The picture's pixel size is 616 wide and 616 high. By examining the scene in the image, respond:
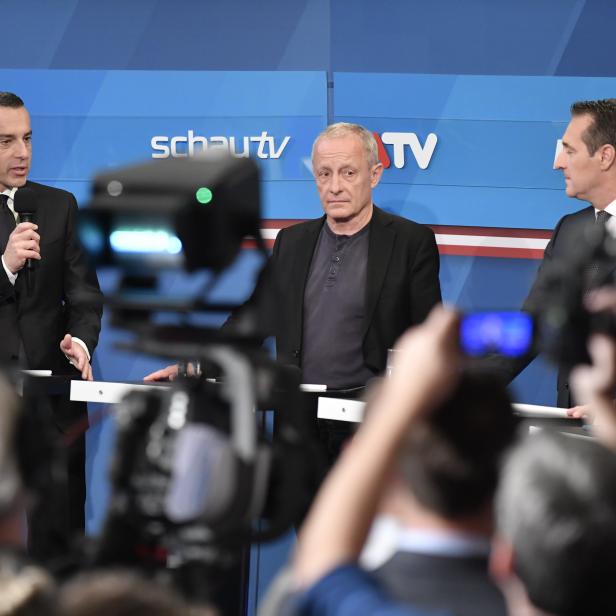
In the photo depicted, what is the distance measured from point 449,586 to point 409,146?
3.49 meters

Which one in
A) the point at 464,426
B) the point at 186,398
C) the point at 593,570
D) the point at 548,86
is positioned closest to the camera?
the point at 593,570

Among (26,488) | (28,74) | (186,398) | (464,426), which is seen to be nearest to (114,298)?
(186,398)

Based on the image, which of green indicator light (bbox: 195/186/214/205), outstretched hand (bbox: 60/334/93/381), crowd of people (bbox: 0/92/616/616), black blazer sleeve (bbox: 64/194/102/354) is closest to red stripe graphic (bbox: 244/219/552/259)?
black blazer sleeve (bbox: 64/194/102/354)

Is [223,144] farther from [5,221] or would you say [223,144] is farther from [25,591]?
[25,591]

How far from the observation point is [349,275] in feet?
13.0

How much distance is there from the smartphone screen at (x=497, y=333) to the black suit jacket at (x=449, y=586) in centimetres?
26

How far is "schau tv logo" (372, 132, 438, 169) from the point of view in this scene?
4.67m

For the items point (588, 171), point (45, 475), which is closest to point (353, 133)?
point (588, 171)

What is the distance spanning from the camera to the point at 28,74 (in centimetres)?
486

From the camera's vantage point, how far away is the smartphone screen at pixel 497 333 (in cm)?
139

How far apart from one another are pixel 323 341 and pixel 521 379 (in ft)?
4.06

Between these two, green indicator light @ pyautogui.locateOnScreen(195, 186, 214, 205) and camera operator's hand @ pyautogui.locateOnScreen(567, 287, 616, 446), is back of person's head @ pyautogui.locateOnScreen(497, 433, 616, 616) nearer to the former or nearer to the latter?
camera operator's hand @ pyautogui.locateOnScreen(567, 287, 616, 446)

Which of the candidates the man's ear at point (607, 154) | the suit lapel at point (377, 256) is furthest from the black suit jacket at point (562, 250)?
the suit lapel at point (377, 256)

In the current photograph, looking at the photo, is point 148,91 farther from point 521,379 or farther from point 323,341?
point 521,379
